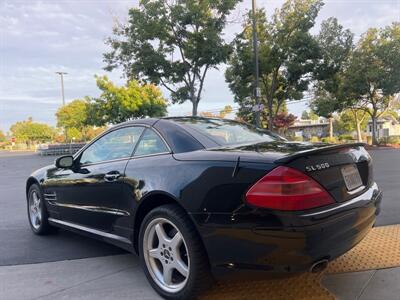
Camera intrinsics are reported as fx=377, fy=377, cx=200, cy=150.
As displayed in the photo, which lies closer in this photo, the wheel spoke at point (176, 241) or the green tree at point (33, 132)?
the wheel spoke at point (176, 241)

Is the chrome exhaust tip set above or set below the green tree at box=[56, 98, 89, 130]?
below

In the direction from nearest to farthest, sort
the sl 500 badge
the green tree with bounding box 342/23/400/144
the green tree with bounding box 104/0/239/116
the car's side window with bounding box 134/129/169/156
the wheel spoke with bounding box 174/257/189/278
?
the sl 500 badge < the wheel spoke with bounding box 174/257/189/278 < the car's side window with bounding box 134/129/169/156 < the green tree with bounding box 104/0/239/116 < the green tree with bounding box 342/23/400/144

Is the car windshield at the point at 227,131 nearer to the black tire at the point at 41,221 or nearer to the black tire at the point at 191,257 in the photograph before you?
the black tire at the point at 191,257

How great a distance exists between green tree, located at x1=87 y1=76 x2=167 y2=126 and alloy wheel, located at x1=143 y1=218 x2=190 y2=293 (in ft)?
88.7

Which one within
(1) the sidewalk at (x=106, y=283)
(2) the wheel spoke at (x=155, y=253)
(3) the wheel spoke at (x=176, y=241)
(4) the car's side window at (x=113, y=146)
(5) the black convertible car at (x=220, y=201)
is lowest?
(1) the sidewalk at (x=106, y=283)

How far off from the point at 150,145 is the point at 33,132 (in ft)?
275

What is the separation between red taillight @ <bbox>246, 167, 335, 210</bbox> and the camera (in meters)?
2.44

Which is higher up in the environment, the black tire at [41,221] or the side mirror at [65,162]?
the side mirror at [65,162]

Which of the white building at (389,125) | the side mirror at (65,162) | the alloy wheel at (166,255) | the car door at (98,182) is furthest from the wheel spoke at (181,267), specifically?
the white building at (389,125)

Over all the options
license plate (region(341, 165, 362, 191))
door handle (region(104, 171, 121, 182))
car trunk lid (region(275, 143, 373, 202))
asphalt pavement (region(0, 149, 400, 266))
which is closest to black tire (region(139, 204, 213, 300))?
door handle (region(104, 171, 121, 182))

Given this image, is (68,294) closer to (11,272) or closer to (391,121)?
(11,272)

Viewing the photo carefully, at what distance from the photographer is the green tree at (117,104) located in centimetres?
2973

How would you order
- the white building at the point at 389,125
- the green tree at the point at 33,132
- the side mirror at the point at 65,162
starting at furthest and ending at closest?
1. the green tree at the point at 33,132
2. the white building at the point at 389,125
3. the side mirror at the point at 65,162

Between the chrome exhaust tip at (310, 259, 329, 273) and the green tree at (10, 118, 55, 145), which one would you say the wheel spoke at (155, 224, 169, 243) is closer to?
the chrome exhaust tip at (310, 259, 329, 273)
